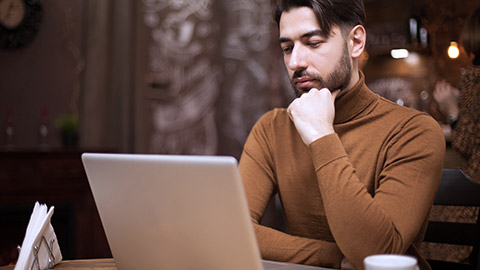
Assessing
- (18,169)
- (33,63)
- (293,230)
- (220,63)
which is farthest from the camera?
(220,63)

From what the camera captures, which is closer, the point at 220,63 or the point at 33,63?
the point at 33,63

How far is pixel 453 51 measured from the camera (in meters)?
2.82

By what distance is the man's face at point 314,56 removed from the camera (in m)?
1.50

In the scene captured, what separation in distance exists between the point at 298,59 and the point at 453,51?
5.34 ft

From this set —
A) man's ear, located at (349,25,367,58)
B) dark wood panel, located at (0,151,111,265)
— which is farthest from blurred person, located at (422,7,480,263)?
dark wood panel, located at (0,151,111,265)

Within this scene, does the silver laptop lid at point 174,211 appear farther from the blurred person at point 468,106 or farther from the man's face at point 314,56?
the blurred person at point 468,106

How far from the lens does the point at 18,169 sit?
9.51ft

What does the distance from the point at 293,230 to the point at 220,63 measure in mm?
2573

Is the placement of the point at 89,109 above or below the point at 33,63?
below

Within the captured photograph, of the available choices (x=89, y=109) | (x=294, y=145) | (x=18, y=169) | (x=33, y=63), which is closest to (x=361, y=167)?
(x=294, y=145)

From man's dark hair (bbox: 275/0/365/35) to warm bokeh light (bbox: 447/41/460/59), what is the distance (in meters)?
1.44

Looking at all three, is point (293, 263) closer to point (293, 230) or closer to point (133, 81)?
point (293, 230)

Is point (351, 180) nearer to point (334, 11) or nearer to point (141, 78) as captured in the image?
point (334, 11)

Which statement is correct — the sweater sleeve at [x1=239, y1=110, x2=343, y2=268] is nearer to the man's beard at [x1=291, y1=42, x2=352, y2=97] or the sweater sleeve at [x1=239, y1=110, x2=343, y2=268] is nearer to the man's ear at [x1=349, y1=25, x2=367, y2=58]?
the man's beard at [x1=291, y1=42, x2=352, y2=97]
